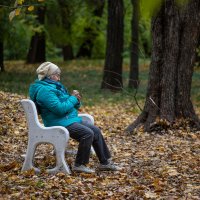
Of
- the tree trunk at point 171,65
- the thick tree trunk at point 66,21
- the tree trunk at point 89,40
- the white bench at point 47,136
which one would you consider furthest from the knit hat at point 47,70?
the tree trunk at point 89,40

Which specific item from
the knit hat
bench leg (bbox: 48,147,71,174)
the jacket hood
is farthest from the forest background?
the jacket hood

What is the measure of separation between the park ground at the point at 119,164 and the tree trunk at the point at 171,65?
308 millimetres

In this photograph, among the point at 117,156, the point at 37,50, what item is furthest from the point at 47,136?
A: the point at 37,50

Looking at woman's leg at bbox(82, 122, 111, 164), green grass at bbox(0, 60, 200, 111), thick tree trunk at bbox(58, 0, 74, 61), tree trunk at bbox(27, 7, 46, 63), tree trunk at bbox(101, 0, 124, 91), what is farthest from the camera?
tree trunk at bbox(27, 7, 46, 63)

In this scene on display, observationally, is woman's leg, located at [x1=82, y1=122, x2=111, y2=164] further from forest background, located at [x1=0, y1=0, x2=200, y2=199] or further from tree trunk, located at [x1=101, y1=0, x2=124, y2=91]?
tree trunk, located at [x1=101, y1=0, x2=124, y2=91]

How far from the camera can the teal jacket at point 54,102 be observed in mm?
6789

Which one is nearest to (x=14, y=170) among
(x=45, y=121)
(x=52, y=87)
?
(x=45, y=121)

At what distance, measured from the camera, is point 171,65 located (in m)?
10.4

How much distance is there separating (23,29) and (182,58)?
13992mm

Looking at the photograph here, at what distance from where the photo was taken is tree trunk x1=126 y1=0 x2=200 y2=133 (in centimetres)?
1029

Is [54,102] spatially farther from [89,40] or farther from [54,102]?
[89,40]

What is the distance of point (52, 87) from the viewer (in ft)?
22.6

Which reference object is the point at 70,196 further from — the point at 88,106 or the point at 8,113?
the point at 88,106

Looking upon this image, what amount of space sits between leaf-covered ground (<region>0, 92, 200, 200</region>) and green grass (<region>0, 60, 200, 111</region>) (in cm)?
265
